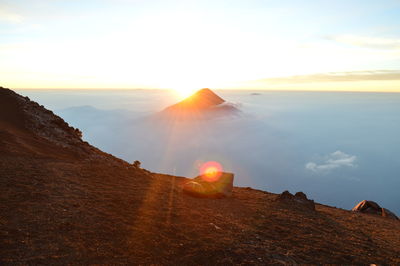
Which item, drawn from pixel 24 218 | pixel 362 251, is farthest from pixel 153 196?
pixel 362 251

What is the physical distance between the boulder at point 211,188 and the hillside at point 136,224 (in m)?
0.79

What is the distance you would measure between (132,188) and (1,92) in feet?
70.8

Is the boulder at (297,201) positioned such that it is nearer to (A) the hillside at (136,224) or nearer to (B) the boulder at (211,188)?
(A) the hillside at (136,224)

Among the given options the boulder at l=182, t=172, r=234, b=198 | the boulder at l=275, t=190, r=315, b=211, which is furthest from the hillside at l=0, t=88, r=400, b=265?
the boulder at l=182, t=172, r=234, b=198

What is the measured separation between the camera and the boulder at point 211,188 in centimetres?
1892

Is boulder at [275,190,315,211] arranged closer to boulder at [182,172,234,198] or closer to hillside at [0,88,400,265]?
hillside at [0,88,400,265]

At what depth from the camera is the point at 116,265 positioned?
7.77 meters

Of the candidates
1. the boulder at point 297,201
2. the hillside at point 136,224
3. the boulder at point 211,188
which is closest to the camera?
the hillside at point 136,224

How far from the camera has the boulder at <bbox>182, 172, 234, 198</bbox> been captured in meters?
18.9

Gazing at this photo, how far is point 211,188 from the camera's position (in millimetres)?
19922

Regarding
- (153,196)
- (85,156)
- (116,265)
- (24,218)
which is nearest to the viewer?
(116,265)

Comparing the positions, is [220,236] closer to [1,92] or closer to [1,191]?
[1,191]

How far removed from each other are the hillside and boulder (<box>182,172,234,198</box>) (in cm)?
79

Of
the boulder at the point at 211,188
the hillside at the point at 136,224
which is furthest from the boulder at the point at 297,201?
the boulder at the point at 211,188
